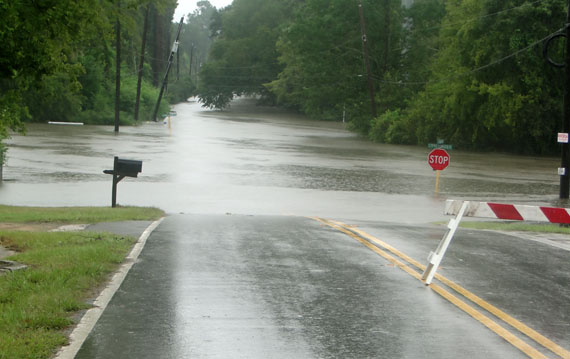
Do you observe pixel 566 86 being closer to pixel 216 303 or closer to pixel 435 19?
pixel 216 303

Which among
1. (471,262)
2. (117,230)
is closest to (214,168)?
(117,230)

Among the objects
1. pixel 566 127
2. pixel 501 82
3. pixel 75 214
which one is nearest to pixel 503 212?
pixel 75 214

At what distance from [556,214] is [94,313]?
17.9 ft

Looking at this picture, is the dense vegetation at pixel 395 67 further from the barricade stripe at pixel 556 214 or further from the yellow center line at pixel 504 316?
the barricade stripe at pixel 556 214

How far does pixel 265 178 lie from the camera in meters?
28.6

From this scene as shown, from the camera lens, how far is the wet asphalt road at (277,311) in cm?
573

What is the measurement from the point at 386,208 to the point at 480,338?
15212mm

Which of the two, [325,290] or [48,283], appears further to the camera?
[325,290]

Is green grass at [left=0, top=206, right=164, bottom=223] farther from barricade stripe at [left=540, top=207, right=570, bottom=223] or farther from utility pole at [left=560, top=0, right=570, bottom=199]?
utility pole at [left=560, top=0, right=570, bottom=199]

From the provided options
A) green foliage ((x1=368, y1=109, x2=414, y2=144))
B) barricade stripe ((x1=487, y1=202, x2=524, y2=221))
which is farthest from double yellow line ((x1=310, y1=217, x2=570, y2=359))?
green foliage ((x1=368, y1=109, x2=414, y2=144))

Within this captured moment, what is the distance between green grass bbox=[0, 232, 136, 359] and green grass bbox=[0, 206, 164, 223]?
3.08 m

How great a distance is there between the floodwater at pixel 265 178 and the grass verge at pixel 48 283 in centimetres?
844

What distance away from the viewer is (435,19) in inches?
2758

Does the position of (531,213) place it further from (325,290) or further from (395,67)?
(395,67)
